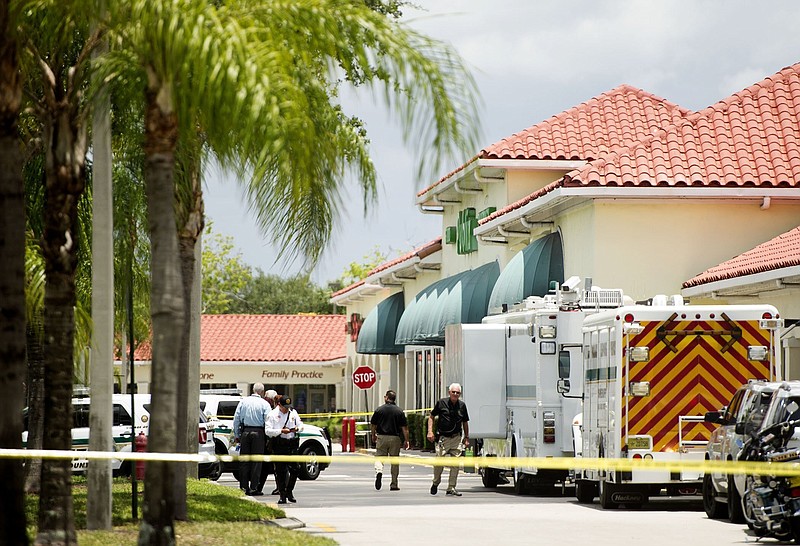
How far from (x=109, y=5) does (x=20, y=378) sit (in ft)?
11.0

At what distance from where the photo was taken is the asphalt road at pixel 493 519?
17375mm

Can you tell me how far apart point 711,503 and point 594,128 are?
67.4 feet

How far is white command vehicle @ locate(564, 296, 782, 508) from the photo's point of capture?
20.8 metres

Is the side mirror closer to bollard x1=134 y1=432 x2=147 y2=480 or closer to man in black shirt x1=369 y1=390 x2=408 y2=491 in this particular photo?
man in black shirt x1=369 y1=390 x2=408 y2=491

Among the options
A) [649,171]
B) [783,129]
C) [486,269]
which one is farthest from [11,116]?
[486,269]

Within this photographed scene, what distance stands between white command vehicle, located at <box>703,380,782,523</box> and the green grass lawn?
487cm

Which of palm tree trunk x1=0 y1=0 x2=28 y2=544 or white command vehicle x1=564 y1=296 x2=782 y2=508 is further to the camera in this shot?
white command vehicle x1=564 y1=296 x2=782 y2=508

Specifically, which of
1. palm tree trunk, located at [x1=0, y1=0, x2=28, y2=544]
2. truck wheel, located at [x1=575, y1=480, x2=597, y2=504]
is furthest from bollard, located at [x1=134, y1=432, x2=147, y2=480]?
palm tree trunk, located at [x1=0, y1=0, x2=28, y2=544]

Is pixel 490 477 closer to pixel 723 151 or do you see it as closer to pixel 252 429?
pixel 252 429

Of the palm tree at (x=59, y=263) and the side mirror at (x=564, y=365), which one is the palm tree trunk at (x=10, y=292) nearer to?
the palm tree at (x=59, y=263)

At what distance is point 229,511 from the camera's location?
19.8 meters

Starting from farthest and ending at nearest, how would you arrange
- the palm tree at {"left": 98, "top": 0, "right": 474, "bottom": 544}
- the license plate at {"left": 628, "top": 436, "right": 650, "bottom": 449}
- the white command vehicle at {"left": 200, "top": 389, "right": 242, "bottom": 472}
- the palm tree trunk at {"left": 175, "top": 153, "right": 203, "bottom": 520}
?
1. the white command vehicle at {"left": 200, "top": 389, "right": 242, "bottom": 472}
2. the license plate at {"left": 628, "top": 436, "right": 650, "bottom": 449}
3. the palm tree trunk at {"left": 175, "top": 153, "right": 203, "bottom": 520}
4. the palm tree at {"left": 98, "top": 0, "right": 474, "bottom": 544}

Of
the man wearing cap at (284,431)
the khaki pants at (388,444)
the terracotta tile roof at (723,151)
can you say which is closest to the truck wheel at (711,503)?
the man wearing cap at (284,431)

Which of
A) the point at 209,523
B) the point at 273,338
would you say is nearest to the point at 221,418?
the point at 209,523
